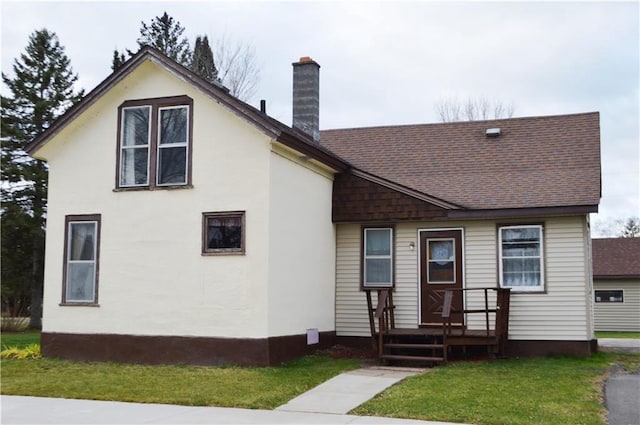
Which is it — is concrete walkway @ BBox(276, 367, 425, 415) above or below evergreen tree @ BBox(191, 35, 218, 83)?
below

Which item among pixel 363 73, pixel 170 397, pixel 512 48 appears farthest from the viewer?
pixel 363 73

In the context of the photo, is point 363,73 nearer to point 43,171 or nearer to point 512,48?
point 512,48

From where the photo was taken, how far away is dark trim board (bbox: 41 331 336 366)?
1187cm

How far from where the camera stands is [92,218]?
13297 millimetres

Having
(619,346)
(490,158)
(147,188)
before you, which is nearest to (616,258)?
(619,346)

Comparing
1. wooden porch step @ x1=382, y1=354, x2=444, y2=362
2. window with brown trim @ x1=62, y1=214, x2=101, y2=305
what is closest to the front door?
wooden porch step @ x1=382, y1=354, x2=444, y2=362

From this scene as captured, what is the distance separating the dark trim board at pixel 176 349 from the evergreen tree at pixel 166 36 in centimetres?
1949

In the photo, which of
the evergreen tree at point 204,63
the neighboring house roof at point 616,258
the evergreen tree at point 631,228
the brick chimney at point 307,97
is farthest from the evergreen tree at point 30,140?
the evergreen tree at point 631,228

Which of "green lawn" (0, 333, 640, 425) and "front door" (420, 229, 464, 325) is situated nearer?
"green lawn" (0, 333, 640, 425)

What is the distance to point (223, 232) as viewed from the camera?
1242cm

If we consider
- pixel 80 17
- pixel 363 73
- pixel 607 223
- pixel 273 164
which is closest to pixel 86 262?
pixel 273 164

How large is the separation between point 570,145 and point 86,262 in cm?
1048

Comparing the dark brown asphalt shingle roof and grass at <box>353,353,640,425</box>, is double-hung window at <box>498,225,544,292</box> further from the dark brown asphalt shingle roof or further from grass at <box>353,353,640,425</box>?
grass at <box>353,353,640,425</box>

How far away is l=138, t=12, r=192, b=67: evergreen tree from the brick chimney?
1434 cm
